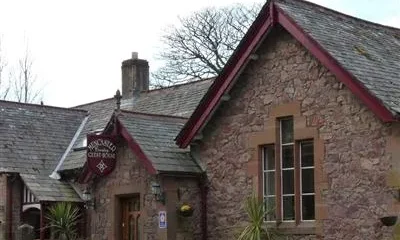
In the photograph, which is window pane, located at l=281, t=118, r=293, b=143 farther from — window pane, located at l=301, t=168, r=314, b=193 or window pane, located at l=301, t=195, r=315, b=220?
window pane, located at l=301, t=195, r=315, b=220

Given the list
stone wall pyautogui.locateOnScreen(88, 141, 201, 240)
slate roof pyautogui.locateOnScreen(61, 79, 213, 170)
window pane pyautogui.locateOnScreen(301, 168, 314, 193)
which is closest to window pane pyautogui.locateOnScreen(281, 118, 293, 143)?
window pane pyautogui.locateOnScreen(301, 168, 314, 193)

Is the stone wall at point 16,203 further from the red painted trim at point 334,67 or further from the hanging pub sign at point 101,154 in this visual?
the red painted trim at point 334,67

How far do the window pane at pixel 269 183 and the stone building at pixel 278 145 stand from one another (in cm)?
2

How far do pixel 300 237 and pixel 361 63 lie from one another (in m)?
3.72

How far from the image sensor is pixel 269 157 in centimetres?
1727

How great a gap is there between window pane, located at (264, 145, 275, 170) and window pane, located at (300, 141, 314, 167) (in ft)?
2.89

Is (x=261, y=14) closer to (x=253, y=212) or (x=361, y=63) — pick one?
(x=361, y=63)

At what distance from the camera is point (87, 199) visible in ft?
65.7

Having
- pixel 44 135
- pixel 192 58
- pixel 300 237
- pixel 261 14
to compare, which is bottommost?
pixel 300 237

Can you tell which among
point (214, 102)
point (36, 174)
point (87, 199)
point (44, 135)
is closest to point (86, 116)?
point (44, 135)

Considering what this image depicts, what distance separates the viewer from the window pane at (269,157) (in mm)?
17125

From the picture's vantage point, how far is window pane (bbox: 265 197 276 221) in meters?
16.7

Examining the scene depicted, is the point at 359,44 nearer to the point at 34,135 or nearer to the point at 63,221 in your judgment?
the point at 63,221

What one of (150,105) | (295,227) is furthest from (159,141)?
(150,105)
